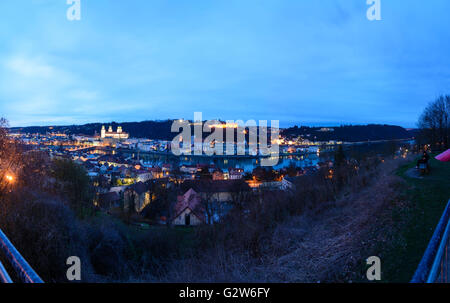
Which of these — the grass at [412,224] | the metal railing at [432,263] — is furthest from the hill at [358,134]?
the metal railing at [432,263]

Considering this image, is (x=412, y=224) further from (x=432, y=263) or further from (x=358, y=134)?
(x=358, y=134)

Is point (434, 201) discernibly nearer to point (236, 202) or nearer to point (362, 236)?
point (362, 236)

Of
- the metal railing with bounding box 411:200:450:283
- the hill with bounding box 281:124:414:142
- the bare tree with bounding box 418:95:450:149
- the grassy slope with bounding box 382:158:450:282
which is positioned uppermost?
the hill with bounding box 281:124:414:142

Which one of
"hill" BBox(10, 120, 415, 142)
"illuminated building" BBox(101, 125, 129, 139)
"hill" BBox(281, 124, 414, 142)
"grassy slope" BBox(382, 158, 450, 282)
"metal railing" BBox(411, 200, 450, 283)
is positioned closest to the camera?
"metal railing" BBox(411, 200, 450, 283)

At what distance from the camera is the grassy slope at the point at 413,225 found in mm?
3914

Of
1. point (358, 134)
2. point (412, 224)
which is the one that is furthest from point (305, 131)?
point (412, 224)

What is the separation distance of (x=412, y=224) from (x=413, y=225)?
68 mm

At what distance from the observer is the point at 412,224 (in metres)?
5.16

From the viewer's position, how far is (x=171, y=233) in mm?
12797

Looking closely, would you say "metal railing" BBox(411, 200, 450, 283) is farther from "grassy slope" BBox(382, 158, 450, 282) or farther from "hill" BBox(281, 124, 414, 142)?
"hill" BBox(281, 124, 414, 142)

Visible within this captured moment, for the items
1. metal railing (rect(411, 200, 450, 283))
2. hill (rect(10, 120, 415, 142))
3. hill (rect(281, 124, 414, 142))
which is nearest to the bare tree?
metal railing (rect(411, 200, 450, 283))

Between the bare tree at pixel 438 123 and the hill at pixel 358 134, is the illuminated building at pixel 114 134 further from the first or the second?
the bare tree at pixel 438 123

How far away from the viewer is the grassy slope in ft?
12.8
